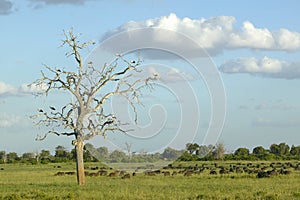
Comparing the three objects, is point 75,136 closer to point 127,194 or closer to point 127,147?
point 127,147

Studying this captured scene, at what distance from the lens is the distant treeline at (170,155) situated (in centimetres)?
3844

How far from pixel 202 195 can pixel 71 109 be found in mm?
13475

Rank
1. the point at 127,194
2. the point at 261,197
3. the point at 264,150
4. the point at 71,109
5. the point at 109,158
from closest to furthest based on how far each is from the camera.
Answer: the point at 261,197
the point at 127,194
the point at 71,109
the point at 109,158
the point at 264,150

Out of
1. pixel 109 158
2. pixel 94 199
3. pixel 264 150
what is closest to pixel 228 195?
pixel 94 199

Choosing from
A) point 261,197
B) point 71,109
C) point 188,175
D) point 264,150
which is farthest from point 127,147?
point 264,150

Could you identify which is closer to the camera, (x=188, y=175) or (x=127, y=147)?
(x=127, y=147)

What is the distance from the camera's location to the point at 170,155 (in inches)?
1458

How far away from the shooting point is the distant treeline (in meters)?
38.4

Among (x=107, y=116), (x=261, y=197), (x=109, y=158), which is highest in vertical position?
(x=107, y=116)

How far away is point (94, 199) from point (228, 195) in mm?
5417

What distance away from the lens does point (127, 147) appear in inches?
1459

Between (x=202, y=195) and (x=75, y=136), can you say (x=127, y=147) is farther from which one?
(x=202, y=195)

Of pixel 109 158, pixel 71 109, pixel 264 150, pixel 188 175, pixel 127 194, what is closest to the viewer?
pixel 127 194

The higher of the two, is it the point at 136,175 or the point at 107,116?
the point at 107,116
